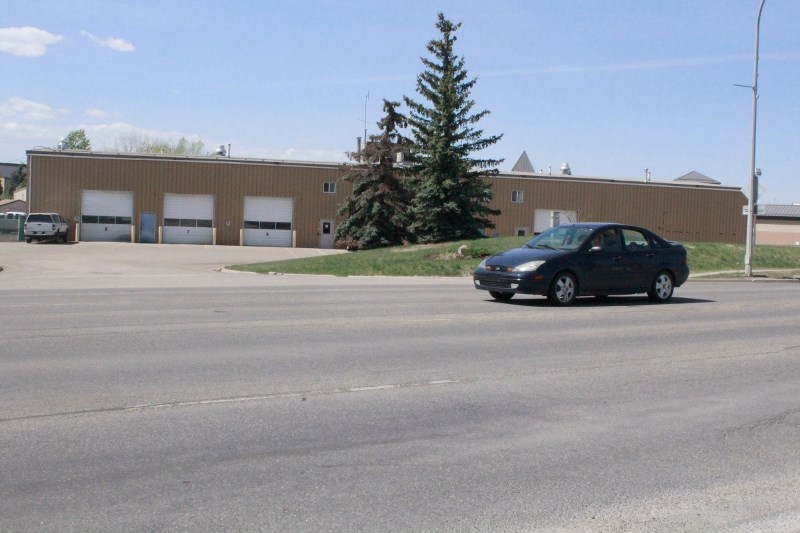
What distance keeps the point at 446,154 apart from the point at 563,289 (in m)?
24.3

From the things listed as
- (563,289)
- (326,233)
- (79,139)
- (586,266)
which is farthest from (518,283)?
(79,139)

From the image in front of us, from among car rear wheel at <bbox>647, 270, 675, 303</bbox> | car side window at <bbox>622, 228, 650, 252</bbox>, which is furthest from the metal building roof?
car side window at <bbox>622, 228, 650, 252</bbox>

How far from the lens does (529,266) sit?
1684 cm

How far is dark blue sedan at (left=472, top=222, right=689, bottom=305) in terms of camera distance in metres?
16.9

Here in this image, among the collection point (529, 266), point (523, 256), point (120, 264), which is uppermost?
point (523, 256)

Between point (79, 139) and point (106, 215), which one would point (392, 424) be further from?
point (79, 139)

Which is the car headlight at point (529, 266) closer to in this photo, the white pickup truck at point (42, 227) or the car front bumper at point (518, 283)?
the car front bumper at point (518, 283)

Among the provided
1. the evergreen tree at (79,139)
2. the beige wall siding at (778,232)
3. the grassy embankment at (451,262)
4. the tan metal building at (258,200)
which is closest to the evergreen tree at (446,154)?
the grassy embankment at (451,262)

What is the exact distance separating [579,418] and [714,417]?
4.20 feet

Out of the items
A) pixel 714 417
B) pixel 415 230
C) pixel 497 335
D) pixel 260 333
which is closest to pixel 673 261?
pixel 497 335

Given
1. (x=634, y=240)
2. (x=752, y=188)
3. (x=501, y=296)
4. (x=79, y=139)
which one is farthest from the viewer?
(x=79, y=139)

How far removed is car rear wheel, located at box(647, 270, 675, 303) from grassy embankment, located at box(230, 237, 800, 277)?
12427mm

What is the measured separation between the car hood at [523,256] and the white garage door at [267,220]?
4597cm

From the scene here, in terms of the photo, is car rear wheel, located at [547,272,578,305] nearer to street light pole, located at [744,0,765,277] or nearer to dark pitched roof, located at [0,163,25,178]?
street light pole, located at [744,0,765,277]
